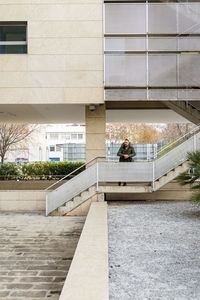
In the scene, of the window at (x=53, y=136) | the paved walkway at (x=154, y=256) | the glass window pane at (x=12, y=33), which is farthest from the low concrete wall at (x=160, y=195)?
the window at (x=53, y=136)

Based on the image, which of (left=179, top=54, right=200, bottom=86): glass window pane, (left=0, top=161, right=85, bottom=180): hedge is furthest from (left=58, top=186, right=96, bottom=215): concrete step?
(left=0, top=161, right=85, bottom=180): hedge

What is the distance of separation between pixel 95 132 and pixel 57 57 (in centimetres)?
342

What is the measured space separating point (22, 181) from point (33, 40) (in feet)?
25.1

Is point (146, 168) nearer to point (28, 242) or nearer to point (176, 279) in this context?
point (28, 242)

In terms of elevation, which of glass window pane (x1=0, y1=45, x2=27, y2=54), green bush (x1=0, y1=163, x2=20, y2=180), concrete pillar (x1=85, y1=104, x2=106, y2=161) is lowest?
green bush (x1=0, y1=163, x2=20, y2=180)

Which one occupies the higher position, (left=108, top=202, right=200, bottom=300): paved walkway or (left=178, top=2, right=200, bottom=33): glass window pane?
(left=178, top=2, right=200, bottom=33): glass window pane

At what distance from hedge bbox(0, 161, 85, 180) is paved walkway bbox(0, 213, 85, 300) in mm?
5918

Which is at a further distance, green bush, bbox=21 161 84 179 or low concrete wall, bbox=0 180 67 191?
green bush, bbox=21 161 84 179

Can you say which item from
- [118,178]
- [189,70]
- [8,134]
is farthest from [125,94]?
[8,134]

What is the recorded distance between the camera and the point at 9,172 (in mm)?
17484

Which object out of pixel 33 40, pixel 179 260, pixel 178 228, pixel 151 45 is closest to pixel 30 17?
pixel 33 40

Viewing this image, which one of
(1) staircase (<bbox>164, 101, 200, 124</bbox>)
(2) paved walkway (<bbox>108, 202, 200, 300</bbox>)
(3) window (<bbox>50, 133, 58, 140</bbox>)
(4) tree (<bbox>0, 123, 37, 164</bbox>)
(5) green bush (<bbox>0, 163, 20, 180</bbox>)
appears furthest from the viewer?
(3) window (<bbox>50, 133, 58, 140</bbox>)

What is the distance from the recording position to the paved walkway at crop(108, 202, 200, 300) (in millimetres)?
4035

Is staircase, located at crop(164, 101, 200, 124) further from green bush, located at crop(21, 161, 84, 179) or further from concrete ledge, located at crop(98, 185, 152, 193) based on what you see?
green bush, located at crop(21, 161, 84, 179)
